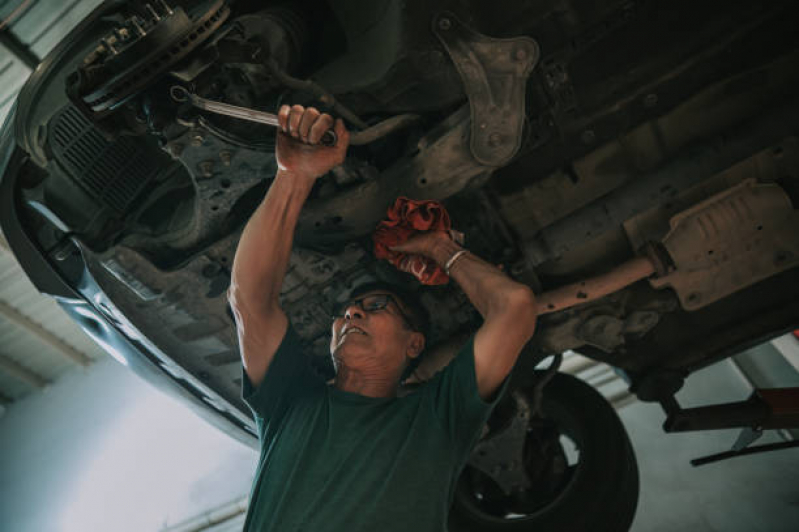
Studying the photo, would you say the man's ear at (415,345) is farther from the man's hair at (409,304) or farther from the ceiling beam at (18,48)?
the ceiling beam at (18,48)

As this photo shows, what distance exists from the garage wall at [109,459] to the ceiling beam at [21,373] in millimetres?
134

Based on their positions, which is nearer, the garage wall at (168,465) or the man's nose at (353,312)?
the man's nose at (353,312)

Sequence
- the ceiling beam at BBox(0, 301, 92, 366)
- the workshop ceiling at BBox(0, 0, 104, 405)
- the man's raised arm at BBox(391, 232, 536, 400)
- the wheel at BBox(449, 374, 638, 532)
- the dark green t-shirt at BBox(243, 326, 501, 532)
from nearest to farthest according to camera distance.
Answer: the dark green t-shirt at BBox(243, 326, 501, 532) < the man's raised arm at BBox(391, 232, 536, 400) < the wheel at BBox(449, 374, 638, 532) < the workshop ceiling at BBox(0, 0, 104, 405) < the ceiling beam at BBox(0, 301, 92, 366)

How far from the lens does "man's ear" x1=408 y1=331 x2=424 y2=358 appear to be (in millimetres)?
1624

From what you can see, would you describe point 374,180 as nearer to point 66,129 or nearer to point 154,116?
point 154,116

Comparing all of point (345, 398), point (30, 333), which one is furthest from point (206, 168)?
point (30, 333)

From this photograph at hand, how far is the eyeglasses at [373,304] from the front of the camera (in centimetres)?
158

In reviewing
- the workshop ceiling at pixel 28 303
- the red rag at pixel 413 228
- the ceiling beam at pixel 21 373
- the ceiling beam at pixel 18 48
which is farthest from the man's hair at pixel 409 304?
the ceiling beam at pixel 21 373

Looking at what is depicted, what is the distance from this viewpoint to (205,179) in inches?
52.1

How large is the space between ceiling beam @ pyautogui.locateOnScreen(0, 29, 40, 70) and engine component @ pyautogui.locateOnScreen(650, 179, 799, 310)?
398 cm

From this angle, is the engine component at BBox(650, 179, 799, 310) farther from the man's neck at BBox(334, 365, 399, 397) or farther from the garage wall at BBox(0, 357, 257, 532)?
the garage wall at BBox(0, 357, 257, 532)

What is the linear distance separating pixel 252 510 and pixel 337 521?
245 millimetres

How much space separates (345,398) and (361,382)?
0.10 m

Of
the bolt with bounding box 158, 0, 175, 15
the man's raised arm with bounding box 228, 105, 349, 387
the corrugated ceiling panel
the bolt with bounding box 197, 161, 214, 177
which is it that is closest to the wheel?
the man's raised arm with bounding box 228, 105, 349, 387
